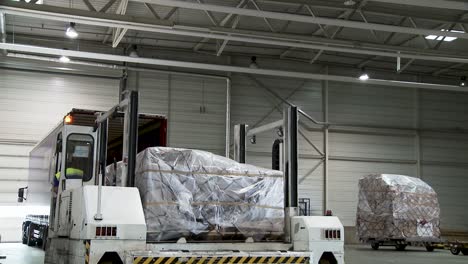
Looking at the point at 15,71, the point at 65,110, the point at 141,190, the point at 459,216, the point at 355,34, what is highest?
the point at 355,34

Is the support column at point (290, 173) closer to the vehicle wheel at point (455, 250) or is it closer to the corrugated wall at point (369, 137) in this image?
the vehicle wheel at point (455, 250)

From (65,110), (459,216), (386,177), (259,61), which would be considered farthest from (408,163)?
(65,110)

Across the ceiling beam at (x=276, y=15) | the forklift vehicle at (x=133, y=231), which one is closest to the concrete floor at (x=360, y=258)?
the forklift vehicle at (x=133, y=231)

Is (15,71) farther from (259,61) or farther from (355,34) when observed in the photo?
(355,34)

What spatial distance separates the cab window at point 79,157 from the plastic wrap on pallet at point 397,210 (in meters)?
13.1

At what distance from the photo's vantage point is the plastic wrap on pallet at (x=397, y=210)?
776 inches

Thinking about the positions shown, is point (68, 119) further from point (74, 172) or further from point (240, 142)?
point (240, 142)

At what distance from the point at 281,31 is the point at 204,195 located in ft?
48.3

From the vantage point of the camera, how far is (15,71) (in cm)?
2111

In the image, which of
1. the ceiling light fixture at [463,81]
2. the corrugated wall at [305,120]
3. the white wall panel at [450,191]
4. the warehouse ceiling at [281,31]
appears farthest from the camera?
the white wall panel at [450,191]

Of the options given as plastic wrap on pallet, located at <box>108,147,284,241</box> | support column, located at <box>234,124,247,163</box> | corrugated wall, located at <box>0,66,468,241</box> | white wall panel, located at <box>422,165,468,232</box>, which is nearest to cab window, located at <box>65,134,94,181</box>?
support column, located at <box>234,124,247,163</box>

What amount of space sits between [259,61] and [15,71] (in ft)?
31.4

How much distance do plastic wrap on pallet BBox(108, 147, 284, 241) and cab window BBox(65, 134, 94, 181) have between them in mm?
2690

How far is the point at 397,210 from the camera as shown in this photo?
19.7 meters
